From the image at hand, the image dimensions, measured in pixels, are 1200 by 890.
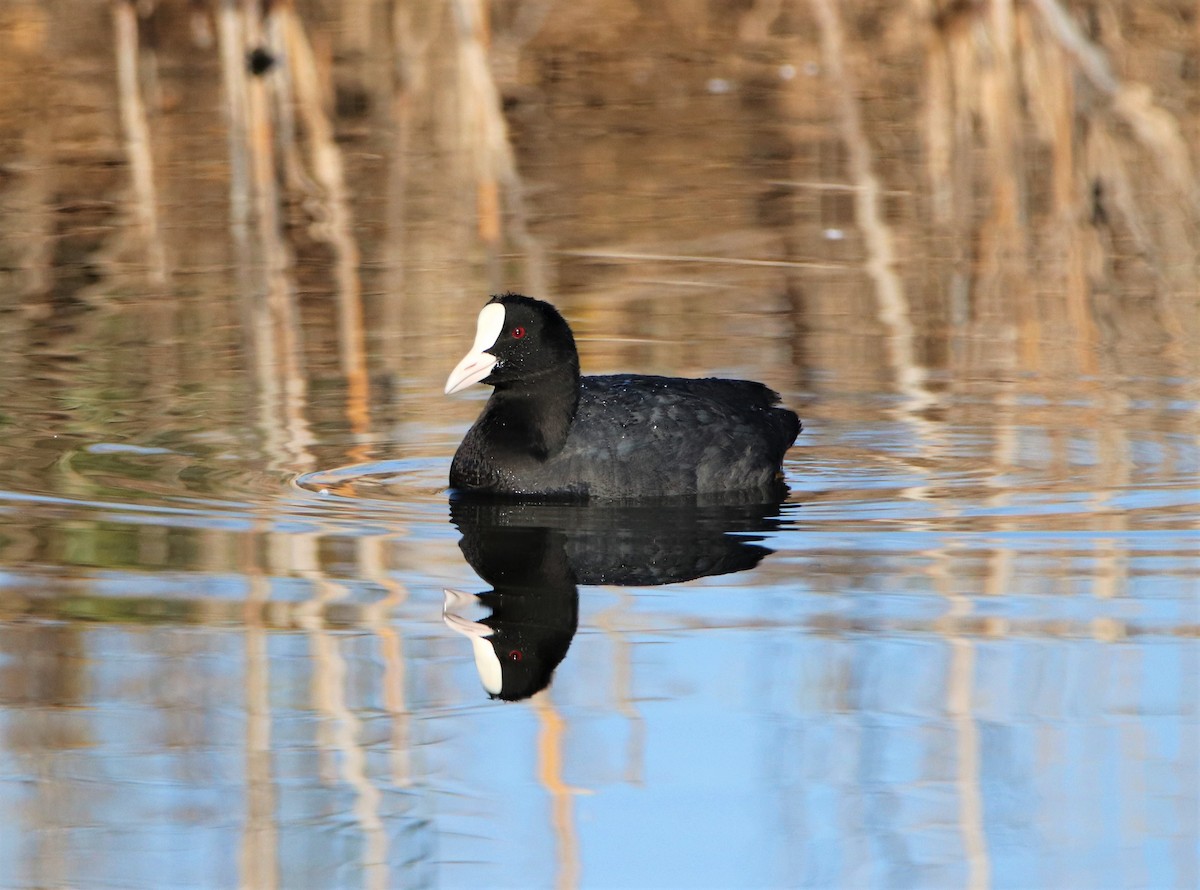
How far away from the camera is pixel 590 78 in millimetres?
16672

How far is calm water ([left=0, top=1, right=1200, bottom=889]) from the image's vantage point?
3.93 metres

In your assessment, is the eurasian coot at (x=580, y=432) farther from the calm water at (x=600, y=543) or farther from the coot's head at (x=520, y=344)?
the calm water at (x=600, y=543)

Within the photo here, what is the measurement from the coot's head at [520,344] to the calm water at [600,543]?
0.44m

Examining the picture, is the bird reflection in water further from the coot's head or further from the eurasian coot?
the coot's head

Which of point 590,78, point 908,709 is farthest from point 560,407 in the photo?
point 590,78

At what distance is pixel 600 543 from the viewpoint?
5.88 meters

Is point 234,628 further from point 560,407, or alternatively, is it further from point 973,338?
point 973,338

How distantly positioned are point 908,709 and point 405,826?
1151mm

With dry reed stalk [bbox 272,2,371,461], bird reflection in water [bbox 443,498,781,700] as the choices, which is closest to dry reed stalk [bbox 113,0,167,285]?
dry reed stalk [bbox 272,2,371,461]

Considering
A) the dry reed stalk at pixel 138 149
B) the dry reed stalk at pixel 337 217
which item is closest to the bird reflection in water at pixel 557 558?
the dry reed stalk at pixel 337 217

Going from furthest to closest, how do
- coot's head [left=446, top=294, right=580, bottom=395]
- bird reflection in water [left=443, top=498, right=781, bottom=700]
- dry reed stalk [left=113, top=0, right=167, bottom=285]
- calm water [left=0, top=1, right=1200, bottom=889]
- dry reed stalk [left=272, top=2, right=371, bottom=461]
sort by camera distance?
1. dry reed stalk [left=113, top=0, right=167, bottom=285]
2. dry reed stalk [left=272, top=2, right=371, bottom=461]
3. coot's head [left=446, top=294, right=580, bottom=395]
4. bird reflection in water [left=443, top=498, right=781, bottom=700]
5. calm water [left=0, top=1, right=1200, bottom=889]

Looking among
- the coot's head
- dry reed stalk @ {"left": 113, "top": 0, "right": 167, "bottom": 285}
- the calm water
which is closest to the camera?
the calm water

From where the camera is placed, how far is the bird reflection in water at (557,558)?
4867 mm

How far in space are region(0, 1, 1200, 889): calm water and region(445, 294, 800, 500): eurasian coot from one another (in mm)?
170
